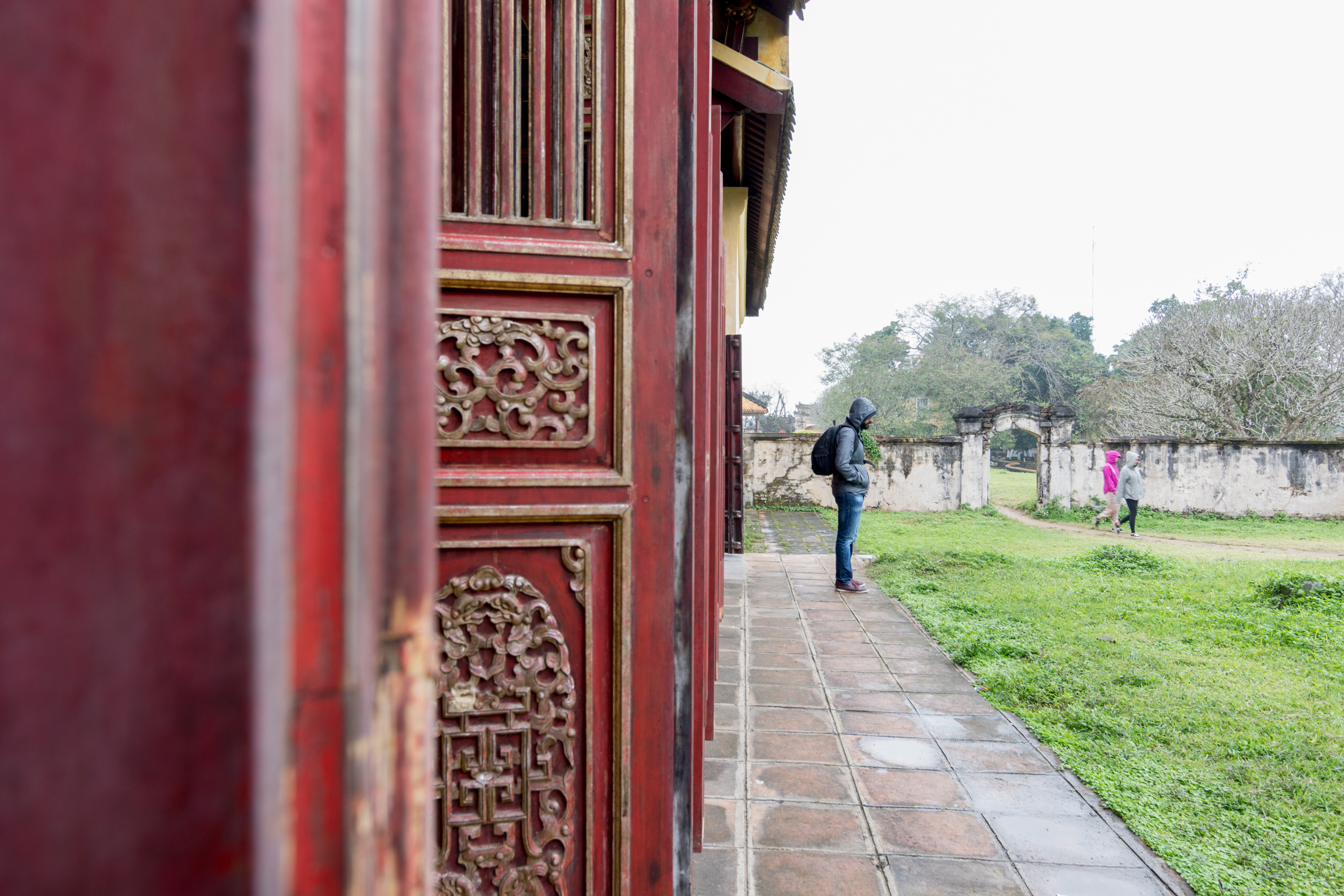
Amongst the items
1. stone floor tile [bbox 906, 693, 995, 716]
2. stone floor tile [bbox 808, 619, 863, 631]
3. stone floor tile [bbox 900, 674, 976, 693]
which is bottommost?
stone floor tile [bbox 906, 693, 995, 716]

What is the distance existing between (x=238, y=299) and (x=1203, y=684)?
202 inches

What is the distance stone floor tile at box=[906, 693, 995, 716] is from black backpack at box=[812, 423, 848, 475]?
2.65m

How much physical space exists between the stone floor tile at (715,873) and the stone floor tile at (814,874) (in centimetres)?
7

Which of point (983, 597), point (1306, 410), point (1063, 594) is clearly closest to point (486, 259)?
point (983, 597)

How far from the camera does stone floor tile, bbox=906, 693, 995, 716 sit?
365cm

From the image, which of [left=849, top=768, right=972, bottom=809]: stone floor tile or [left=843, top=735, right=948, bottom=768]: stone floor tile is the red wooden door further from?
[left=843, top=735, right=948, bottom=768]: stone floor tile

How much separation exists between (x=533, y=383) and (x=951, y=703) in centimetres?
328

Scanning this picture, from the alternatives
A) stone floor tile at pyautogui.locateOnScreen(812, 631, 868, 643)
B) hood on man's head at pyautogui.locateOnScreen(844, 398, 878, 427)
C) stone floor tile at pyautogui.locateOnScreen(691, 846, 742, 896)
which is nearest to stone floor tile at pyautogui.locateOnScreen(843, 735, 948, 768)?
stone floor tile at pyautogui.locateOnScreen(691, 846, 742, 896)

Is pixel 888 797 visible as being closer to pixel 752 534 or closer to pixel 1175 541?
pixel 752 534

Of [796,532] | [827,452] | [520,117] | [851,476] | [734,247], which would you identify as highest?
[734,247]

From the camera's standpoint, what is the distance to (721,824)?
2543 mm

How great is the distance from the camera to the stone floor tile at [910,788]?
8.90 ft

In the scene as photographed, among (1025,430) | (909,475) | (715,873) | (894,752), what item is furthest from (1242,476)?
(715,873)

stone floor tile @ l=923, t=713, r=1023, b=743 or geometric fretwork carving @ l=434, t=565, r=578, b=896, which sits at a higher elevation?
geometric fretwork carving @ l=434, t=565, r=578, b=896
